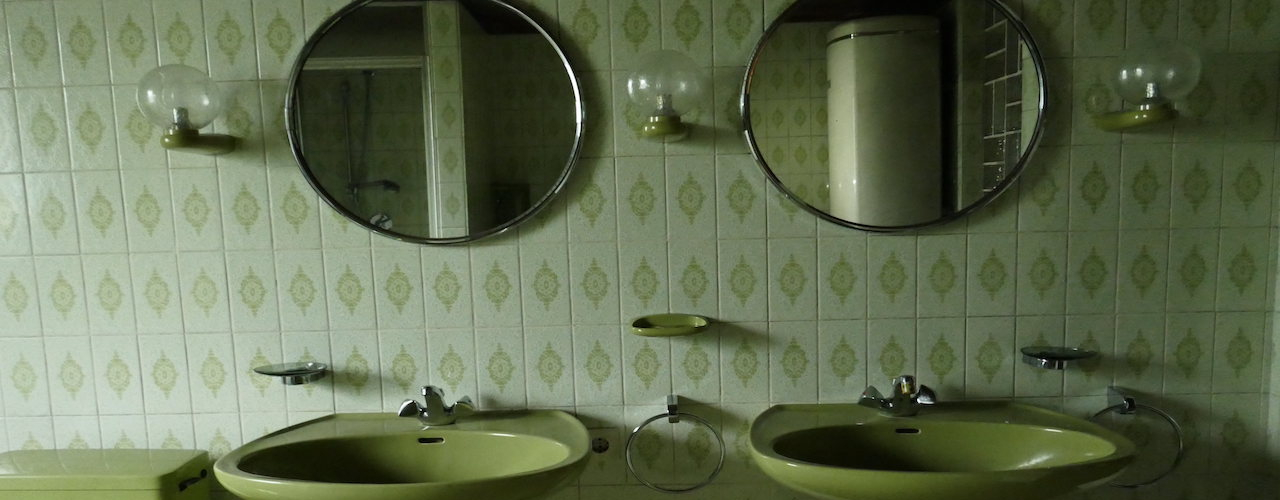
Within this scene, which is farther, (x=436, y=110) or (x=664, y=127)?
(x=436, y=110)

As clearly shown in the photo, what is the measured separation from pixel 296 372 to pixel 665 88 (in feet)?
3.26

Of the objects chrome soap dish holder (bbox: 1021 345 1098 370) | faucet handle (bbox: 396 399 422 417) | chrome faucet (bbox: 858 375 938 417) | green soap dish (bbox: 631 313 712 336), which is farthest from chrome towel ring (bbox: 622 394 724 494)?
chrome soap dish holder (bbox: 1021 345 1098 370)

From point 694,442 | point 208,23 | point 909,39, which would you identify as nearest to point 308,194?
point 208,23

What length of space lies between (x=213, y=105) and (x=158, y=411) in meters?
0.73

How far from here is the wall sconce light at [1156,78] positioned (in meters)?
1.35

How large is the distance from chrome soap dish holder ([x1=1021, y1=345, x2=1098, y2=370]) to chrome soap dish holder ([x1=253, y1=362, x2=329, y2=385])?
1542 millimetres

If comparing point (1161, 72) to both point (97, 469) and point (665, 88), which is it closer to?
point (665, 88)

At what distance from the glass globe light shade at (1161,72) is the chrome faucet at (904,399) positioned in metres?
0.74

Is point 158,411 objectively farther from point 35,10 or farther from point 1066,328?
point 1066,328

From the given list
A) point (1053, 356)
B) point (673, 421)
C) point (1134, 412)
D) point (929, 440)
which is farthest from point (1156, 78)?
point (673, 421)

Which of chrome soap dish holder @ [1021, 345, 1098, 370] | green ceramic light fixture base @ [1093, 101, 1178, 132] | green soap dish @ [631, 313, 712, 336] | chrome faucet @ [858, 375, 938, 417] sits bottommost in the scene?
chrome faucet @ [858, 375, 938, 417]

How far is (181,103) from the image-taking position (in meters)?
1.40

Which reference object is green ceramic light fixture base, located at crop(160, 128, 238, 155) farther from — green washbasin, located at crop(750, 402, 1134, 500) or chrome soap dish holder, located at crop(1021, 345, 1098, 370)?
chrome soap dish holder, located at crop(1021, 345, 1098, 370)

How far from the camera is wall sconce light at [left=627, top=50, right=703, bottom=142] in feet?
4.53
